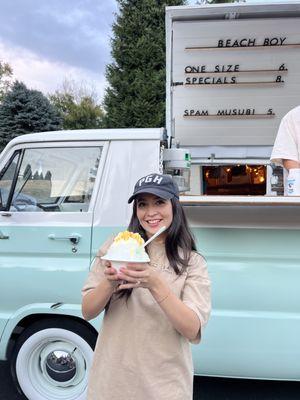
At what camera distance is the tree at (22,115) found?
1717cm

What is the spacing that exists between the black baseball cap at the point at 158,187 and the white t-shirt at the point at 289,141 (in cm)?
145

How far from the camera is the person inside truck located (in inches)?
61.4

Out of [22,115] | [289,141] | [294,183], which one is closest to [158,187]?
[294,183]

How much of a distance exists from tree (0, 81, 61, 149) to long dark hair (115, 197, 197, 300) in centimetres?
1609

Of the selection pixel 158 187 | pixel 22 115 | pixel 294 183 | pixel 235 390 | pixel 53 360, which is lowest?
pixel 235 390

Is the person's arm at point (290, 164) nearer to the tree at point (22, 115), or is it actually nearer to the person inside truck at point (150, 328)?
the person inside truck at point (150, 328)

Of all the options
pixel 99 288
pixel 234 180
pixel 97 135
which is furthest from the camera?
pixel 234 180

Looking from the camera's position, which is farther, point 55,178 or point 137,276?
point 55,178

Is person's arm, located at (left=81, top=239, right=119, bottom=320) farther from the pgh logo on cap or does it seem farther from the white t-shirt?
the white t-shirt

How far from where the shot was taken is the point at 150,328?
1.59 metres

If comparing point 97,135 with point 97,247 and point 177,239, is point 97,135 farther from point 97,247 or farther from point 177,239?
point 177,239

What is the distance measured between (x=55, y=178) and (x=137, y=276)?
1.92 metres

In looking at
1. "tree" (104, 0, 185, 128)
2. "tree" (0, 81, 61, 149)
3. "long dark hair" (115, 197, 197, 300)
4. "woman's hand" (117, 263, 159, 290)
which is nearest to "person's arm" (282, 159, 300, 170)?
"long dark hair" (115, 197, 197, 300)

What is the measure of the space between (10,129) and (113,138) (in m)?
15.3
